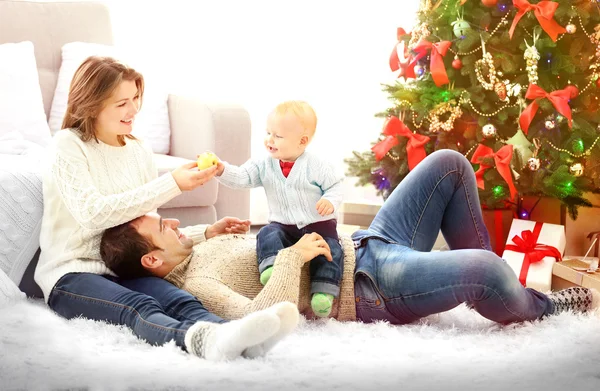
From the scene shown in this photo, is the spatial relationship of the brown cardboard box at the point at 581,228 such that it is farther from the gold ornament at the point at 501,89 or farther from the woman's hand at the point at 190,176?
the woman's hand at the point at 190,176

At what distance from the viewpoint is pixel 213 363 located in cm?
156

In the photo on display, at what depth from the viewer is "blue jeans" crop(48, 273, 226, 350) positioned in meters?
1.72

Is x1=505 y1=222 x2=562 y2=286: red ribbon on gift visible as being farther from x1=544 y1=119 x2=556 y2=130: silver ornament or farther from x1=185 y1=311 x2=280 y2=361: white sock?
x1=185 y1=311 x2=280 y2=361: white sock

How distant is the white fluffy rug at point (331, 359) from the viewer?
151 cm

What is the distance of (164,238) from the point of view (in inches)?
76.8

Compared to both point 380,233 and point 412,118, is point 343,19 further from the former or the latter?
point 380,233

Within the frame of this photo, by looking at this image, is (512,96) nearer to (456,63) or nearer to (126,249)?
(456,63)

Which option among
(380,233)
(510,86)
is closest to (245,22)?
(510,86)

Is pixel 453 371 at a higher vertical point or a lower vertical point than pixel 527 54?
lower

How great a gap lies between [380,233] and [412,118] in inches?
43.8

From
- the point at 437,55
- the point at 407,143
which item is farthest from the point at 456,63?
the point at 407,143

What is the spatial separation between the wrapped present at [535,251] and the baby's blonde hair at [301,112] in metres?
1.15

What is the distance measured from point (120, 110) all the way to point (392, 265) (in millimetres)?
795

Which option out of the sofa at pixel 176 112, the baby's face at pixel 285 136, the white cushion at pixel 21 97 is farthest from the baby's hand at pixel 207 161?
the white cushion at pixel 21 97
